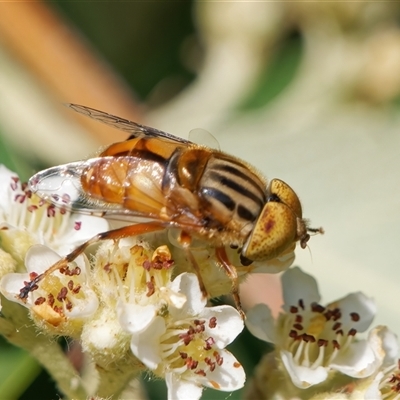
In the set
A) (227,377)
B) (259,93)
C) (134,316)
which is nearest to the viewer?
(134,316)

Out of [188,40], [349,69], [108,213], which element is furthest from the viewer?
[188,40]

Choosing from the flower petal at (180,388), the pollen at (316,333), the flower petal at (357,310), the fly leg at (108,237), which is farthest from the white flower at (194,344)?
the flower petal at (357,310)

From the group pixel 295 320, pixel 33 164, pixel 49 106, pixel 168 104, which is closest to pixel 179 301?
pixel 295 320

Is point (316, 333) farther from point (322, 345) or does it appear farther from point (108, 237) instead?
point (108, 237)

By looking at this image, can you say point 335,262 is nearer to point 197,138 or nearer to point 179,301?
point 197,138

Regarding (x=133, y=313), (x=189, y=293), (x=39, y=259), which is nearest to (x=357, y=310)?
(x=189, y=293)

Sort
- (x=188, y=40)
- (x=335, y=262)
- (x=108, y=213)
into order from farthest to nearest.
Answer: (x=188, y=40) → (x=335, y=262) → (x=108, y=213)

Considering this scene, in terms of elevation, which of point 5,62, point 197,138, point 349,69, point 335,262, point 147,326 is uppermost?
point 349,69

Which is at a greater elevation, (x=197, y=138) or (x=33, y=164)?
(x=197, y=138)
